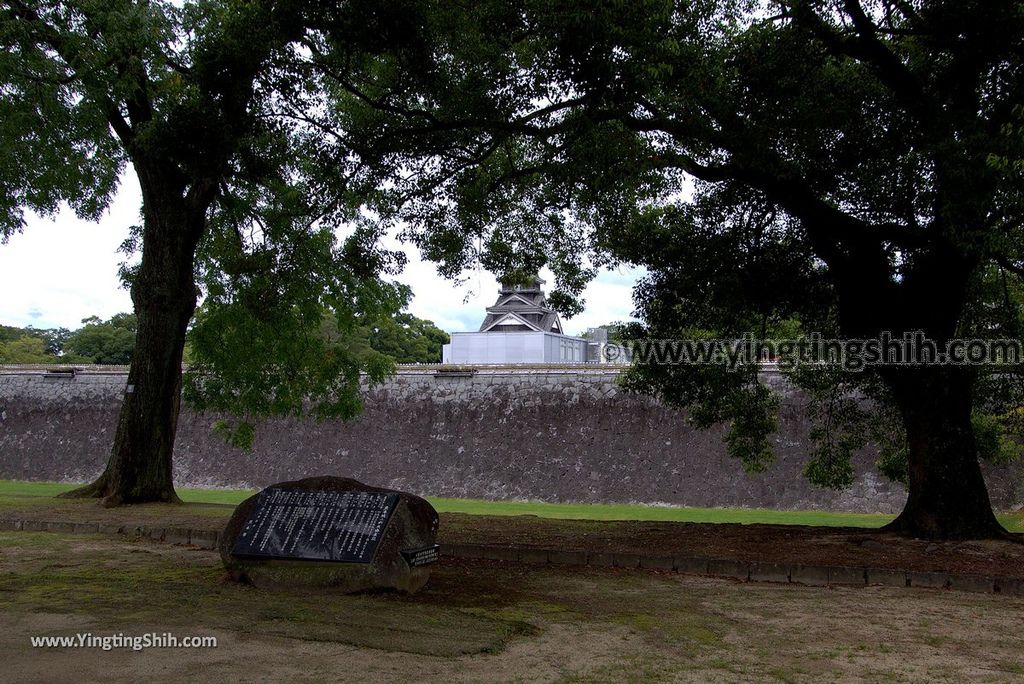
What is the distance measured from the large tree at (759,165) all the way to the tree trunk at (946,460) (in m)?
0.02

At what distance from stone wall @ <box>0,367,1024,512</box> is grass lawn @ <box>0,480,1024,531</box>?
0.46 metres

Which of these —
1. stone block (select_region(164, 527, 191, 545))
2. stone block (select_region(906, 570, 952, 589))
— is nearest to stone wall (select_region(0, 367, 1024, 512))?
A: stone block (select_region(906, 570, 952, 589))

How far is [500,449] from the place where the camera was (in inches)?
704

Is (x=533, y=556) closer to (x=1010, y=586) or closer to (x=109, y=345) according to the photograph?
(x=1010, y=586)

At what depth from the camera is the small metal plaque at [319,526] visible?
5004 millimetres

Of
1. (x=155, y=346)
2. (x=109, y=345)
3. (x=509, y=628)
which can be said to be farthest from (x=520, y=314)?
(x=509, y=628)

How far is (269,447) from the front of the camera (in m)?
19.2

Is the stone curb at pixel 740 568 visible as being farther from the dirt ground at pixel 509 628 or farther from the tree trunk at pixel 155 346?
the tree trunk at pixel 155 346

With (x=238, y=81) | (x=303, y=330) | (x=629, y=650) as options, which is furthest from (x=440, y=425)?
(x=629, y=650)

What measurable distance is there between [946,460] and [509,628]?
506 cm

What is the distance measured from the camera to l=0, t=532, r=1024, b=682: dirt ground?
3.44 meters

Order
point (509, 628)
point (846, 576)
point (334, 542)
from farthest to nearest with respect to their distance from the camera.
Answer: point (846, 576)
point (334, 542)
point (509, 628)

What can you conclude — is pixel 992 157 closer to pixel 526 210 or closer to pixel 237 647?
pixel 526 210

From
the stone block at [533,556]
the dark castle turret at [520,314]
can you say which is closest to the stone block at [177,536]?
the stone block at [533,556]
